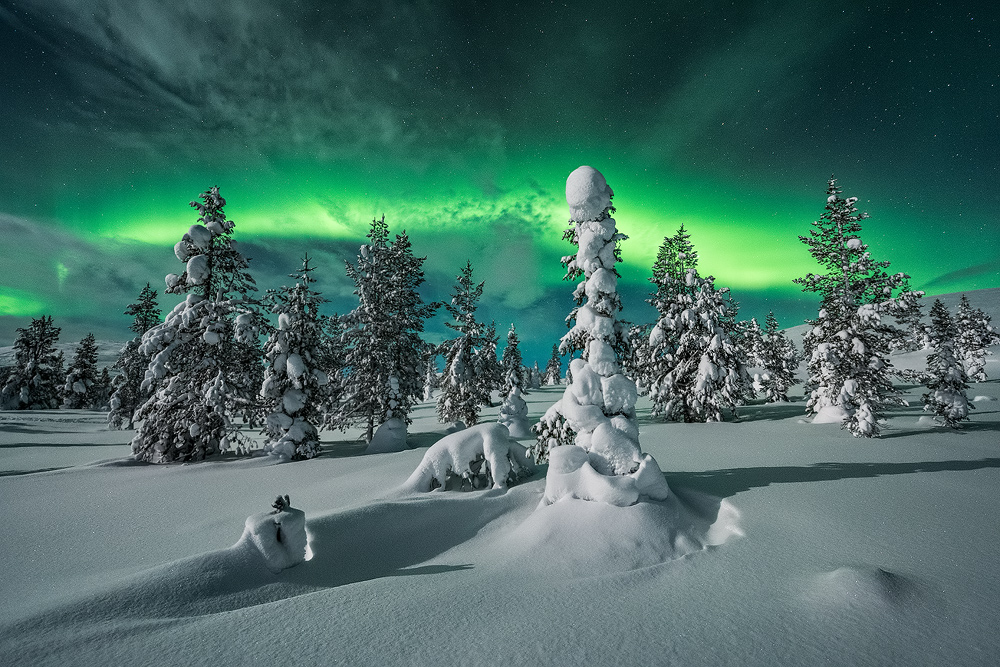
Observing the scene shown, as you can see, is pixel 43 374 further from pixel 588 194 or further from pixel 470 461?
pixel 588 194

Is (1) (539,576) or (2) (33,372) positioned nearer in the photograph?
(1) (539,576)

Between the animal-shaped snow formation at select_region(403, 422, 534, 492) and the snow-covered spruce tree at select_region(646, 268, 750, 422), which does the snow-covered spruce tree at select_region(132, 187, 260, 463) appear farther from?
the snow-covered spruce tree at select_region(646, 268, 750, 422)

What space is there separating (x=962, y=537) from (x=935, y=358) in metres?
14.8

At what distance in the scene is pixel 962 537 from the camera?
5.56m

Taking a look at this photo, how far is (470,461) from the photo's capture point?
9312 mm

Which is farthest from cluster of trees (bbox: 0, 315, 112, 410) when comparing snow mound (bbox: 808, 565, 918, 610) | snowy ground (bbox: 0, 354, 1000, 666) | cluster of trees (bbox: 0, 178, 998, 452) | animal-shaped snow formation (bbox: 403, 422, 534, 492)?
snow mound (bbox: 808, 565, 918, 610)

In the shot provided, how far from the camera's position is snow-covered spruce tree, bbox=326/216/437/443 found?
18812mm

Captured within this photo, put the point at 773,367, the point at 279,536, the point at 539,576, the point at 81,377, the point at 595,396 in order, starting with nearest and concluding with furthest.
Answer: the point at 539,576 < the point at 279,536 < the point at 595,396 < the point at 773,367 < the point at 81,377

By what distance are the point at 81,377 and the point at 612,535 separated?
6313 cm

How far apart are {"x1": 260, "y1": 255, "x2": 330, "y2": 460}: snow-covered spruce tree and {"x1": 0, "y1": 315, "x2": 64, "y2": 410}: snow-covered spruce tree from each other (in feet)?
150

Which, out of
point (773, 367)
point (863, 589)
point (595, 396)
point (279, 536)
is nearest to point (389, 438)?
point (595, 396)

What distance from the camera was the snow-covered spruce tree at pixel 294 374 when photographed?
50.8 ft

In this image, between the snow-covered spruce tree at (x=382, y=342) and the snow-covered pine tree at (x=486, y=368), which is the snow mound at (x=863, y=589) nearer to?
the snow-covered spruce tree at (x=382, y=342)

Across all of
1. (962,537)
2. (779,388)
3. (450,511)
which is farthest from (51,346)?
(779,388)
